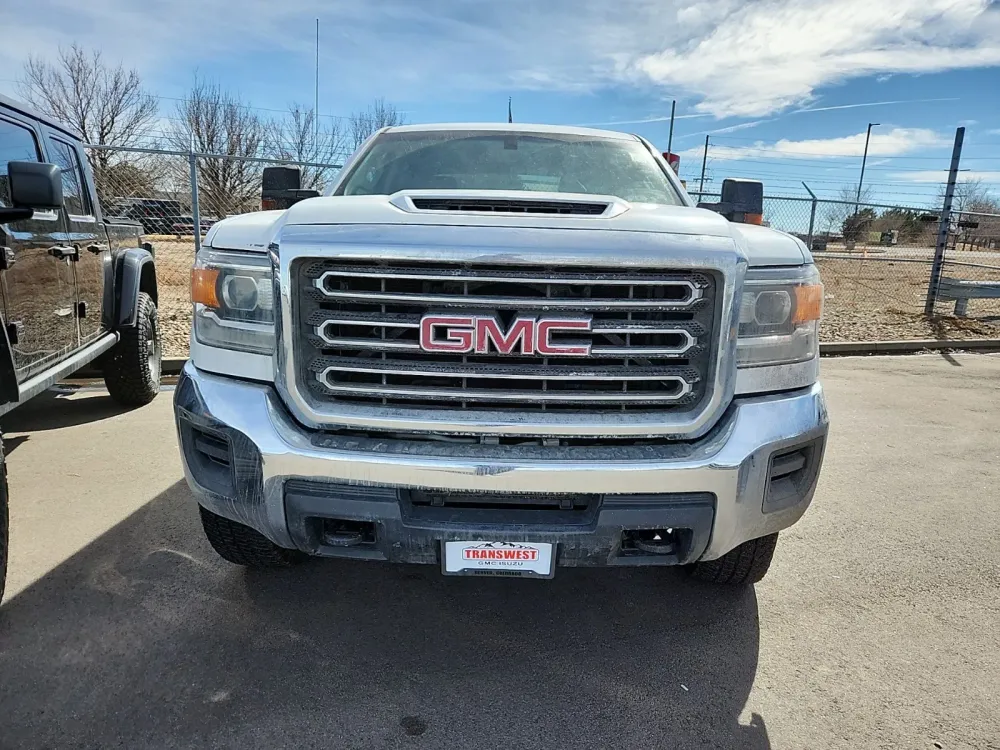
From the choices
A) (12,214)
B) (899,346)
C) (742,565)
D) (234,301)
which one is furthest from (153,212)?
(899,346)

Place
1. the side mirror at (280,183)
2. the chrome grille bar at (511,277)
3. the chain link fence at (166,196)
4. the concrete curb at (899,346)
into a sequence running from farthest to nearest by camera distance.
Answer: the chain link fence at (166,196)
the concrete curb at (899,346)
the side mirror at (280,183)
the chrome grille bar at (511,277)

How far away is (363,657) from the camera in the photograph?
2348 mm

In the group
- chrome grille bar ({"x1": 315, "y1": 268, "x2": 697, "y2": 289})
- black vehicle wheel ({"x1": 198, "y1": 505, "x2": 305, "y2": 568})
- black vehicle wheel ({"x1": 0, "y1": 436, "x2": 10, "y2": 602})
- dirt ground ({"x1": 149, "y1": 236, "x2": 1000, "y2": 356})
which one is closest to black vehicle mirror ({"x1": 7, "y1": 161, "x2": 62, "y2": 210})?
black vehicle wheel ({"x1": 0, "y1": 436, "x2": 10, "y2": 602})

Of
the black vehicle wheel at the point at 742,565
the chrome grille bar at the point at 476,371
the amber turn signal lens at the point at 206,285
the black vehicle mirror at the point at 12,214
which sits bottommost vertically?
the black vehicle wheel at the point at 742,565

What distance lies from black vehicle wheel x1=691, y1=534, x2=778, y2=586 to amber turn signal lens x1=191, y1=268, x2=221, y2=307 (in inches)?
78.1

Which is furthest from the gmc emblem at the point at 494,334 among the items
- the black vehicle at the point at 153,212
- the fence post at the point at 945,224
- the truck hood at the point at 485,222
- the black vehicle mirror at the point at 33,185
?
the fence post at the point at 945,224

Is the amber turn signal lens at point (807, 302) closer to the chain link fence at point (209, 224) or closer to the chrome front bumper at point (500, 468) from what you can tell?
the chrome front bumper at point (500, 468)

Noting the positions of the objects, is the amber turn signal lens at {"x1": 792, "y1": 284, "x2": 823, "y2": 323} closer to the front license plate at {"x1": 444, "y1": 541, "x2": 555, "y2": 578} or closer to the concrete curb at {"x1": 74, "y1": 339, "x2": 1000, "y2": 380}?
the front license plate at {"x1": 444, "y1": 541, "x2": 555, "y2": 578}

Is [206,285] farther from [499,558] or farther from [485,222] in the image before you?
[499,558]

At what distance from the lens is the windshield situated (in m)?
3.27

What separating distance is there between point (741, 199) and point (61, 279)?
12.3 ft

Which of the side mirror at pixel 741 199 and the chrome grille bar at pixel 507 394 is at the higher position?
the side mirror at pixel 741 199

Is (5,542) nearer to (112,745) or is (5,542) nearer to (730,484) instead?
(112,745)

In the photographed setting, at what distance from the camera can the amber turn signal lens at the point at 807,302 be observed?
2.19 m
